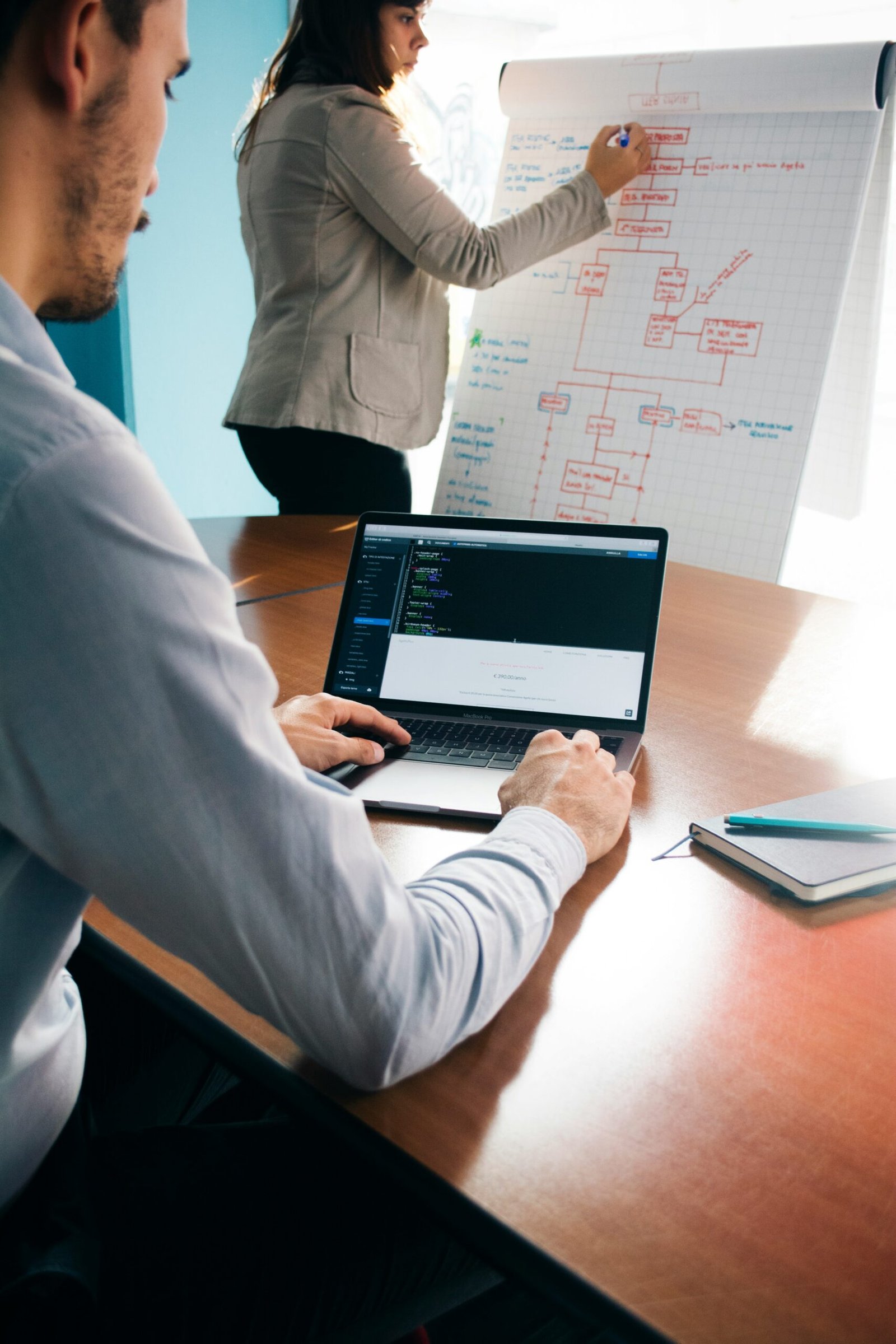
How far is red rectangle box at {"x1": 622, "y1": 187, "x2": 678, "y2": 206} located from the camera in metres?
2.08

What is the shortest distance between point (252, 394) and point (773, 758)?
143cm

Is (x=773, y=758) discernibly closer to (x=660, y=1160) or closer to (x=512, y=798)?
(x=512, y=798)

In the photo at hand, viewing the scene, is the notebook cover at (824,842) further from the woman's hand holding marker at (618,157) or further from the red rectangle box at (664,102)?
the red rectangle box at (664,102)

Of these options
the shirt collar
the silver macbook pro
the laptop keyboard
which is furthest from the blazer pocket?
the shirt collar

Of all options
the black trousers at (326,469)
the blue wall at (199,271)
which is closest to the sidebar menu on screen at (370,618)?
the black trousers at (326,469)

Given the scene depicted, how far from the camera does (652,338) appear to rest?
2.11 meters

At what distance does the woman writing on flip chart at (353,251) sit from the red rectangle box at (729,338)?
13.2 inches

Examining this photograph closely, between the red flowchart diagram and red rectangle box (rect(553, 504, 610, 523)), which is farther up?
the red flowchart diagram

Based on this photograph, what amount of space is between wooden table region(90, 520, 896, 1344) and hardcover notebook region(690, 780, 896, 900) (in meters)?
0.02

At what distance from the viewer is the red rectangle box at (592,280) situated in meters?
2.18

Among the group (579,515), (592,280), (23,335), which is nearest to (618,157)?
(592,280)

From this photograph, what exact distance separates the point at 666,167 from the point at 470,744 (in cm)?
169

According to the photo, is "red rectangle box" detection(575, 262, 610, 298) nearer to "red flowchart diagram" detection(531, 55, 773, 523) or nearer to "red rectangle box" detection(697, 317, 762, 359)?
"red flowchart diagram" detection(531, 55, 773, 523)

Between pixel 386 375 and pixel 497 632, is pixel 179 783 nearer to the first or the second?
pixel 497 632
